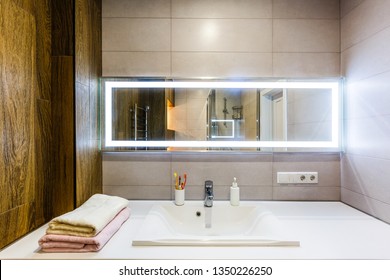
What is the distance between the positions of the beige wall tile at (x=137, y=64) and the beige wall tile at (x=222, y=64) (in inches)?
2.5

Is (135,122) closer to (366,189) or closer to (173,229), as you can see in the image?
(173,229)

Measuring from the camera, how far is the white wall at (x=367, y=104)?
4.06 feet

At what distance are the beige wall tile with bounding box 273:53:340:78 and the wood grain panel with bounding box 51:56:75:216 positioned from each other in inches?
47.1

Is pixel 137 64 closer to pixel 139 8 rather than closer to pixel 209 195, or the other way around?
pixel 139 8

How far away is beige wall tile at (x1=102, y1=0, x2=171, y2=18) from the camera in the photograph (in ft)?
5.22

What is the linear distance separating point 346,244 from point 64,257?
42.4 inches

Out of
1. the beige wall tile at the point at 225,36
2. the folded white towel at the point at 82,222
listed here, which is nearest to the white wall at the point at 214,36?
the beige wall tile at the point at 225,36

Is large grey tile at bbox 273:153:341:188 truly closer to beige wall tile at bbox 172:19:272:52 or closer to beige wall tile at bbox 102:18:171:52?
beige wall tile at bbox 172:19:272:52

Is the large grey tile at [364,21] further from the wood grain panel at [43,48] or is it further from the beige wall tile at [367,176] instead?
the wood grain panel at [43,48]

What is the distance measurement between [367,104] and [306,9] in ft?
2.30

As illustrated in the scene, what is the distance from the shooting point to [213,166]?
1602mm

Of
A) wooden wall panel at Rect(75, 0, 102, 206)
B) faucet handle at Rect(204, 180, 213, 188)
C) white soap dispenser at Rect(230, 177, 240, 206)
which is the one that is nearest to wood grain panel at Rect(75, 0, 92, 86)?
wooden wall panel at Rect(75, 0, 102, 206)

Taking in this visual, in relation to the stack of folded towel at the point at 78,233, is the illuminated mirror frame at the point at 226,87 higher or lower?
higher

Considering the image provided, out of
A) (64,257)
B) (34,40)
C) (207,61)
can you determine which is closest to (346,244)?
(64,257)
